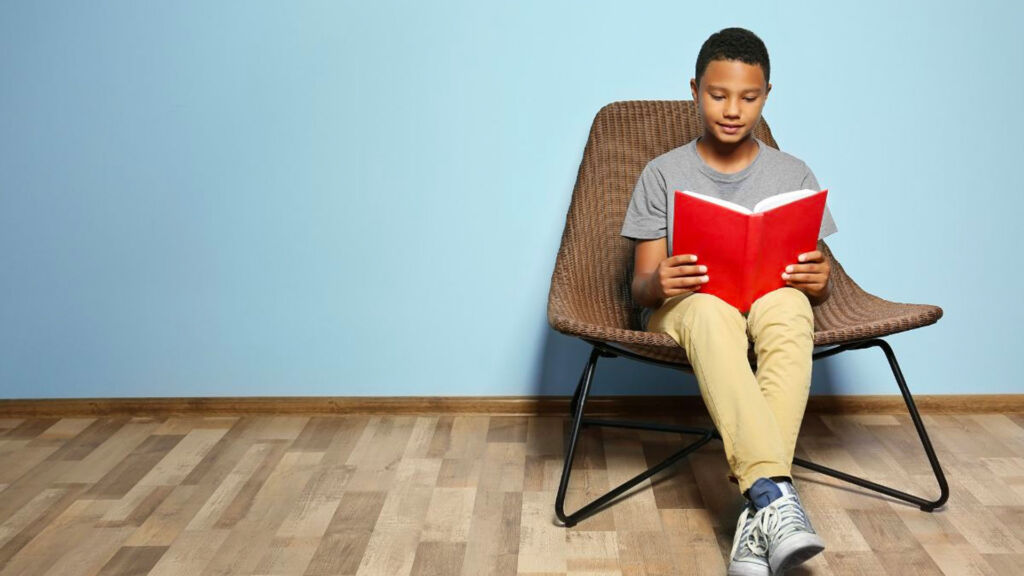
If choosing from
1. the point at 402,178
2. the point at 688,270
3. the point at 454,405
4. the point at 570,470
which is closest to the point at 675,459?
the point at 570,470

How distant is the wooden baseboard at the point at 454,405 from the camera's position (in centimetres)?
264

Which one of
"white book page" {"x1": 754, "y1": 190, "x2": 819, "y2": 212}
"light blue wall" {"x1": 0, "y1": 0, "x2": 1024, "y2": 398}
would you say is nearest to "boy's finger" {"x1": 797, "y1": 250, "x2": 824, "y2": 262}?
"white book page" {"x1": 754, "y1": 190, "x2": 819, "y2": 212}

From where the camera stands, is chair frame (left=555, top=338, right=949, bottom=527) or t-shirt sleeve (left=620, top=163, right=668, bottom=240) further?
t-shirt sleeve (left=620, top=163, right=668, bottom=240)

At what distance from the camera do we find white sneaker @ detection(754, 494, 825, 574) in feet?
5.36

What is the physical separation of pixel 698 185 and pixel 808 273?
0.31m

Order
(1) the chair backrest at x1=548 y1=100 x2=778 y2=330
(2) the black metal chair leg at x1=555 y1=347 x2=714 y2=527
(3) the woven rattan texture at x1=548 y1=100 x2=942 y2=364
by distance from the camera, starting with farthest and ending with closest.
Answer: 1. (1) the chair backrest at x1=548 y1=100 x2=778 y2=330
2. (3) the woven rattan texture at x1=548 y1=100 x2=942 y2=364
3. (2) the black metal chair leg at x1=555 y1=347 x2=714 y2=527

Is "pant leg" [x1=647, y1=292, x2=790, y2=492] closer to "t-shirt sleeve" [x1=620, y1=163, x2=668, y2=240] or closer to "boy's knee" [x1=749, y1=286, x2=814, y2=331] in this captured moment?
"boy's knee" [x1=749, y1=286, x2=814, y2=331]

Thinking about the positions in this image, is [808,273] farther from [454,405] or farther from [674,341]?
[454,405]

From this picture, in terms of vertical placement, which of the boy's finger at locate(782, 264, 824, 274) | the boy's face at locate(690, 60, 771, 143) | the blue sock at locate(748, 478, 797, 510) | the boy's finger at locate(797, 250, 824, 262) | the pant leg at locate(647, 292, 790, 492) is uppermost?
the boy's face at locate(690, 60, 771, 143)

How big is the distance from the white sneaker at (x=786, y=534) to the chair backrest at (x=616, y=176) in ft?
2.30

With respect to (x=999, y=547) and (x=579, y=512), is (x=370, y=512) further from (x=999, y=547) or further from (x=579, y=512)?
(x=999, y=547)

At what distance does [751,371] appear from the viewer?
182 centimetres

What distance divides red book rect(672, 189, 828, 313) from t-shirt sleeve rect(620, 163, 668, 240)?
0.64ft

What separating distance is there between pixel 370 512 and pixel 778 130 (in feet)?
4.18
